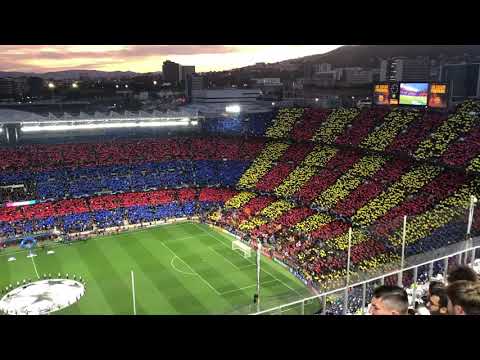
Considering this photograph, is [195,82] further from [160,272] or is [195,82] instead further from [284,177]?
[160,272]

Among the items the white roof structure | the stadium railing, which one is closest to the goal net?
the stadium railing

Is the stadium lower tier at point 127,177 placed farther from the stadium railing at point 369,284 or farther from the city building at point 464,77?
the city building at point 464,77

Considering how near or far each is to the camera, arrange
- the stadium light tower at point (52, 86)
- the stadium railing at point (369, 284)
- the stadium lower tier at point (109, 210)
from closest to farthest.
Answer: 1. the stadium railing at point (369, 284)
2. the stadium lower tier at point (109, 210)
3. the stadium light tower at point (52, 86)

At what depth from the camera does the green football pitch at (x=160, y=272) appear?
26656 millimetres

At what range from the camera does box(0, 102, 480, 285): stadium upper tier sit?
33625mm

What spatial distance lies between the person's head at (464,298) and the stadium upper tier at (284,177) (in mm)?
20106

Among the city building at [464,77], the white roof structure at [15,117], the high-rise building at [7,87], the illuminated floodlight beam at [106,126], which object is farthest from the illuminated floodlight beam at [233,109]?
the city building at [464,77]

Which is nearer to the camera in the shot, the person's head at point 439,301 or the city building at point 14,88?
the person's head at point 439,301

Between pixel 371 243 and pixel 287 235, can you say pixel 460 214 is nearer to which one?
pixel 371 243

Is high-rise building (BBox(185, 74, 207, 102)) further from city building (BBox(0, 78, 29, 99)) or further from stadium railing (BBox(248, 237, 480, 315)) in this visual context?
stadium railing (BBox(248, 237, 480, 315))

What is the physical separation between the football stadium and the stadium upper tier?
17cm

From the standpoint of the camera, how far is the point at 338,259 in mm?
28656
